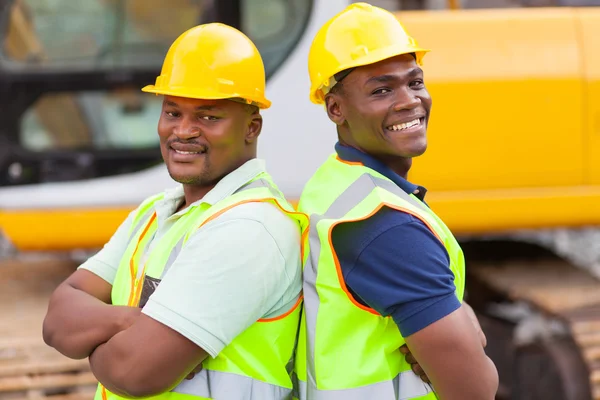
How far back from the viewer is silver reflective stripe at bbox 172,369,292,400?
1977 mm

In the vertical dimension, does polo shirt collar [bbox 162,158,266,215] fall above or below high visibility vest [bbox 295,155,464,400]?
above

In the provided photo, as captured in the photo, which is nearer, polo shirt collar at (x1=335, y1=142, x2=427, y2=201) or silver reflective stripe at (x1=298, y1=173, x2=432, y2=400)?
silver reflective stripe at (x1=298, y1=173, x2=432, y2=400)

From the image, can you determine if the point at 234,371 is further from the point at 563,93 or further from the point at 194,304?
the point at 563,93

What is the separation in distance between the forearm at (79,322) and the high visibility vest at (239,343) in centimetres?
10

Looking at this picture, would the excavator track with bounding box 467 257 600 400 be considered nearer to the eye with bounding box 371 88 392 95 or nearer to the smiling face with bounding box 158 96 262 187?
the eye with bounding box 371 88 392 95

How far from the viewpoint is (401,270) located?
1888 millimetres

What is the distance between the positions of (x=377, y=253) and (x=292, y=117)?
2.09 metres

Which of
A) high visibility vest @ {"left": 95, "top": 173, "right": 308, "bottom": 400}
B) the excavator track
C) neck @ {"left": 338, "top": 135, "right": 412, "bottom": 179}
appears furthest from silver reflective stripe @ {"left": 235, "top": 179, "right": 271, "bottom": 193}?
the excavator track

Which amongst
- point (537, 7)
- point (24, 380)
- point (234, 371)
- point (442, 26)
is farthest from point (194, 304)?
point (537, 7)

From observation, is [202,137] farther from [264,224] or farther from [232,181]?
[264,224]

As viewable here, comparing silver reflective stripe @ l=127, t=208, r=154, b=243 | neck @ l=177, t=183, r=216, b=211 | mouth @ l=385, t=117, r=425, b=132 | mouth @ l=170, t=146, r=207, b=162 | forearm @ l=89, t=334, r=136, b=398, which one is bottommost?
forearm @ l=89, t=334, r=136, b=398

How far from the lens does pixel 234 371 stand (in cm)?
198

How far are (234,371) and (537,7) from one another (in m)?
2.86

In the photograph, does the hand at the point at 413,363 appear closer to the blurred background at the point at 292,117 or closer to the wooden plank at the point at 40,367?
the wooden plank at the point at 40,367
